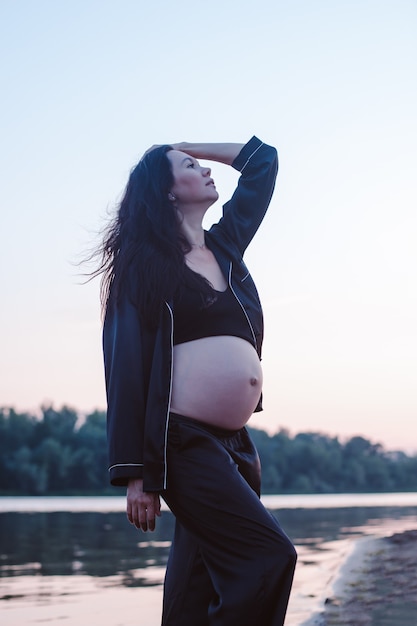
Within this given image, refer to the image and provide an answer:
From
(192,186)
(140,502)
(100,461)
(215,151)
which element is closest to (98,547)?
(215,151)

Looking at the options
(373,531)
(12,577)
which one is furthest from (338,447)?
(12,577)

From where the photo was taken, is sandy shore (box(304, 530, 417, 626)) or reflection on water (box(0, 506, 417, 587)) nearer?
sandy shore (box(304, 530, 417, 626))

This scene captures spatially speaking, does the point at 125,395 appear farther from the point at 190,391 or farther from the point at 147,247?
the point at 147,247

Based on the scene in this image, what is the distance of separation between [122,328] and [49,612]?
3144mm

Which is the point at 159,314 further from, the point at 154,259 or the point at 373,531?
the point at 373,531

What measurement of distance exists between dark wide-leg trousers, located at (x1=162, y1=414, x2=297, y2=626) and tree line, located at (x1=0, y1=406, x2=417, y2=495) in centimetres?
5399

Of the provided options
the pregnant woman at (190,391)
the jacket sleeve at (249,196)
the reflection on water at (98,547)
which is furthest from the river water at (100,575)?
the jacket sleeve at (249,196)

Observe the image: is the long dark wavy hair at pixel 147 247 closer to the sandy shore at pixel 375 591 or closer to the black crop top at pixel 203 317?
the black crop top at pixel 203 317

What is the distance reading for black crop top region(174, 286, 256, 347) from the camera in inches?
121

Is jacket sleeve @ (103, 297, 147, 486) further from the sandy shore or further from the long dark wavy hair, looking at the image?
the sandy shore

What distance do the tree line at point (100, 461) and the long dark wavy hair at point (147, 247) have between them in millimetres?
53808

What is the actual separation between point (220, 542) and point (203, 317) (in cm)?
74

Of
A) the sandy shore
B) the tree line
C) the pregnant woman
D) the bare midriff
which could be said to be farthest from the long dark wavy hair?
the tree line

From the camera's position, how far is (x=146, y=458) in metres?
2.86
